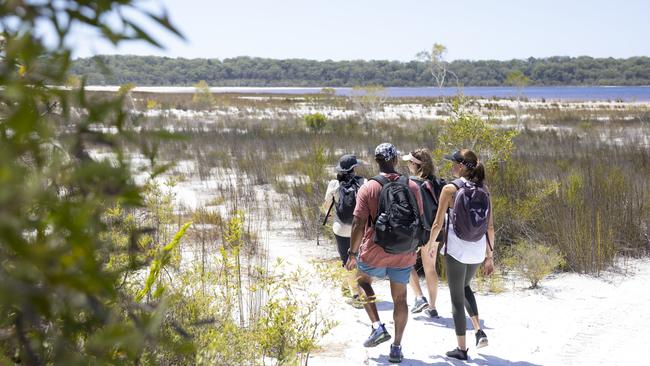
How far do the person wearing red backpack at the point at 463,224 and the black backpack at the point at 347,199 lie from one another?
2.86ft

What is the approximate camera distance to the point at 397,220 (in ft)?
15.0

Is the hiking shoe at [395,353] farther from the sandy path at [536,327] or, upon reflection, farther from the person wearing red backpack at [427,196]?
the person wearing red backpack at [427,196]

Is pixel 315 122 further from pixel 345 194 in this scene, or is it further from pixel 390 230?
pixel 390 230

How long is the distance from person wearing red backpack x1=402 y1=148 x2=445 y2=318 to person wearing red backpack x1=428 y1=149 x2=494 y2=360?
292 millimetres

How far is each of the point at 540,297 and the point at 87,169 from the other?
640 cm

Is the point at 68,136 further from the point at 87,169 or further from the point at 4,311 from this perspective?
the point at 4,311

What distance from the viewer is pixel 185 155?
56.6 feet

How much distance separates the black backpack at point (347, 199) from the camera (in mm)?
5523

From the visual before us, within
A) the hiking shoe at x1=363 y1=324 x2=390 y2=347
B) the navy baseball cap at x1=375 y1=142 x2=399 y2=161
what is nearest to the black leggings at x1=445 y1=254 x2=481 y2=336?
the hiking shoe at x1=363 y1=324 x2=390 y2=347

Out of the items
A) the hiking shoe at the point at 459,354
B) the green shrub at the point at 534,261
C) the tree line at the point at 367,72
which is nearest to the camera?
the hiking shoe at the point at 459,354

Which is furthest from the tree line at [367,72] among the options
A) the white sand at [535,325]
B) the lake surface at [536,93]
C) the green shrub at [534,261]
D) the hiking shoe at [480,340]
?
the hiking shoe at [480,340]

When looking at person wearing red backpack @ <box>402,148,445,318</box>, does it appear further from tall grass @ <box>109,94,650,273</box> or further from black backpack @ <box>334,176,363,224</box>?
tall grass @ <box>109,94,650,273</box>

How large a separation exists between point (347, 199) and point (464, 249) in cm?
121

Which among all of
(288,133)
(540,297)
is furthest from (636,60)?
(540,297)
